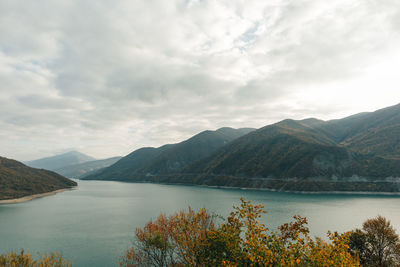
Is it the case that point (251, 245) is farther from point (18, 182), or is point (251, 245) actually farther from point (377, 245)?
point (18, 182)

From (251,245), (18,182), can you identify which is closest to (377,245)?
(251,245)

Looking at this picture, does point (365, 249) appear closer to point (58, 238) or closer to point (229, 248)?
point (229, 248)

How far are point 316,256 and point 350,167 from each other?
204188 mm

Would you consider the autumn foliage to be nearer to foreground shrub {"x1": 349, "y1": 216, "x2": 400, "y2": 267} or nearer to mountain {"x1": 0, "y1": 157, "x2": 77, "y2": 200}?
foreground shrub {"x1": 349, "y1": 216, "x2": 400, "y2": 267}

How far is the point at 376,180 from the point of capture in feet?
533

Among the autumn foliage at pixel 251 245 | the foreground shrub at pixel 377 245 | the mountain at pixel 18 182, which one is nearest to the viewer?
the autumn foliage at pixel 251 245

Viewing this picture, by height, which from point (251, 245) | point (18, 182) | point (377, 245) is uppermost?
point (251, 245)

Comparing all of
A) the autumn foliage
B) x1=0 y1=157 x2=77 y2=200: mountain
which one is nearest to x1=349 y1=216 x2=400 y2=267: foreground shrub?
the autumn foliage

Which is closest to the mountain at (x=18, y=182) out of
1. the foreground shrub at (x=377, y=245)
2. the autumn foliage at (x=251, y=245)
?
the autumn foliage at (x=251, y=245)

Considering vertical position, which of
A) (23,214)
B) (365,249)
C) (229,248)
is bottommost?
(23,214)

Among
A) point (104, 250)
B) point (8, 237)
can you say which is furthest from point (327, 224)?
point (8, 237)

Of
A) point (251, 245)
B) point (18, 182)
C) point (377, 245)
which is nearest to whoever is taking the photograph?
point (251, 245)

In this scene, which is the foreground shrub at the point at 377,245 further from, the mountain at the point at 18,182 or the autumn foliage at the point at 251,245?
the mountain at the point at 18,182

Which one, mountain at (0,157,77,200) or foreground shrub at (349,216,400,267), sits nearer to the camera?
foreground shrub at (349,216,400,267)
